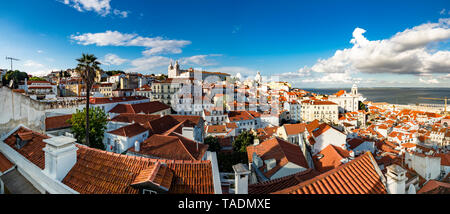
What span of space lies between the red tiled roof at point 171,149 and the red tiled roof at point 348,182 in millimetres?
7244

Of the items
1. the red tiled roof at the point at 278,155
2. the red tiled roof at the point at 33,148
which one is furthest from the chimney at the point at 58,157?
the red tiled roof at the point at 278,155

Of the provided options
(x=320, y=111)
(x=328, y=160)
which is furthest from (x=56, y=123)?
(x=320, y=111)

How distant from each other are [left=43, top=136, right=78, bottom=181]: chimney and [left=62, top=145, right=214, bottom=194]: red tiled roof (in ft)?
0.46

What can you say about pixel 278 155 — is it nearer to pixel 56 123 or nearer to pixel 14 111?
pixel 14 111

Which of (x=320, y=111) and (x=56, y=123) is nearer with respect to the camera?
(x=56, y=123)

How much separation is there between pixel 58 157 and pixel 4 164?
2630 millimetres

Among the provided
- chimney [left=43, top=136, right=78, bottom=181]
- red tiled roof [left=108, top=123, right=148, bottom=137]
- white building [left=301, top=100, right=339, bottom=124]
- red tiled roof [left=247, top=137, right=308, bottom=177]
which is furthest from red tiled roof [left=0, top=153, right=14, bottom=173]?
white building [left=301, top=100, right=339, bottom=124]

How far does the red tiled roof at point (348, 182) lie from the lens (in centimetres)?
302

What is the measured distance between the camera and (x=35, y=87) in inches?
1400

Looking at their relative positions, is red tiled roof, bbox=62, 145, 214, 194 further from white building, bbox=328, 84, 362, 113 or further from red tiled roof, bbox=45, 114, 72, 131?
white building, bbox=328, 84, 362, 113

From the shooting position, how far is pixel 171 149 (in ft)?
33.7

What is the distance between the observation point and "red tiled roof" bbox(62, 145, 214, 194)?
11.6 feet

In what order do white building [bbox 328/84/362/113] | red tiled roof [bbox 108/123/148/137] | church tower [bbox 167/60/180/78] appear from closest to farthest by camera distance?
red tiled roof [bbox 108/123/148/137] → white building [bbox 328/84/362/113] → church tower [bbox 167/60/180/78]
